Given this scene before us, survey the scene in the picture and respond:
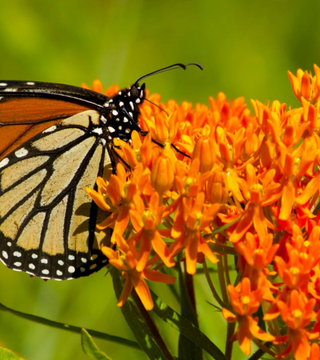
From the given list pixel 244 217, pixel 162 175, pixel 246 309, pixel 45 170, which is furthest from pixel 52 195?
pixel 246 309

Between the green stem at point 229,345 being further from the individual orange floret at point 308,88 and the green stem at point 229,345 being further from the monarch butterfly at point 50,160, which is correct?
the individual orange floret at point 308,88

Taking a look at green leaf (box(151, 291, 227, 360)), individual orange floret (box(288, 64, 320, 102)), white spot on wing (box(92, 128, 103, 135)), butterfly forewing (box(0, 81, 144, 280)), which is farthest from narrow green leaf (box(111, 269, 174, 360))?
individual orange floret (box(288, 64, 320, 102))

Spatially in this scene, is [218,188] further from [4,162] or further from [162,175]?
[4,162]

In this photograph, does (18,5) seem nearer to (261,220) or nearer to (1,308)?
(1,308)

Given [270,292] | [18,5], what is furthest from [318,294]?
[18,5]

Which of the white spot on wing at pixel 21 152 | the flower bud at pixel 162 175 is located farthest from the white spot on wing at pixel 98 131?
the flower bud at pixel 162 175
